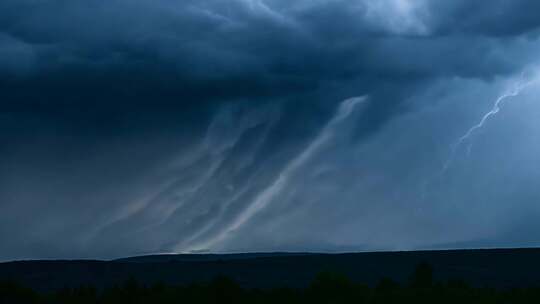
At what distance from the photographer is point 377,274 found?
19912 cm

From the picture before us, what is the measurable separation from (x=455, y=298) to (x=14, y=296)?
1909 inches

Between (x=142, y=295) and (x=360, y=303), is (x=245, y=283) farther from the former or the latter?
(x=360, y=303)

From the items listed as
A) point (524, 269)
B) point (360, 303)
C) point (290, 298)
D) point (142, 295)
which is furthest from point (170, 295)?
point (524, 269)

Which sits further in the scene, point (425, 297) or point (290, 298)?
point (290, 298)

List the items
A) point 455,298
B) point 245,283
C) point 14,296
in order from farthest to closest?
1. point 245,283
2. point 14,296
3. point 455,298

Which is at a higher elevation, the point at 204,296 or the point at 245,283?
the point at 245,283

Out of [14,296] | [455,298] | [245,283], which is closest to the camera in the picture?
[455,298]

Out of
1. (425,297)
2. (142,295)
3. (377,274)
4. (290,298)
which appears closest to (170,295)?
(142,295)

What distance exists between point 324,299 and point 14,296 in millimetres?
34874

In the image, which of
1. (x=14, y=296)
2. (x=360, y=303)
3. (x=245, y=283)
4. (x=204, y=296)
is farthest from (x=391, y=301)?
(x=245, y=283)

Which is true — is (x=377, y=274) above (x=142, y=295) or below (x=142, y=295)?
above

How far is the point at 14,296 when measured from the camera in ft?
318

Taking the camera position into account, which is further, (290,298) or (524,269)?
(524,269)

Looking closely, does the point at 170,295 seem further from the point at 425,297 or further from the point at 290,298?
the point at 425,297
